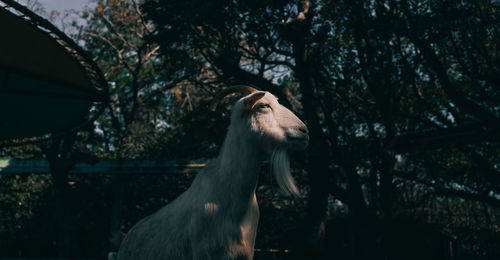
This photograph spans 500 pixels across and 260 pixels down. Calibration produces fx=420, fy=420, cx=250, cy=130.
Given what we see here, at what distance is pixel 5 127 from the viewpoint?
17.1 feet

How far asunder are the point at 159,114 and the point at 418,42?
14.8 meters

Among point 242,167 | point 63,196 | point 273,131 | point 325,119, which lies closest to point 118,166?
point 63,196

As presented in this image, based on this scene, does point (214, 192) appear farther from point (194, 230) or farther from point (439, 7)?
point (439, 7)

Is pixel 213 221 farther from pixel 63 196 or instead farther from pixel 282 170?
pixel 63 196

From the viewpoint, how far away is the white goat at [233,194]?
9.37 feet

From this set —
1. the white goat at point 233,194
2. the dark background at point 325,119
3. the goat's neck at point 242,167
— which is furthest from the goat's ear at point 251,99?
the dark background at point 325,119

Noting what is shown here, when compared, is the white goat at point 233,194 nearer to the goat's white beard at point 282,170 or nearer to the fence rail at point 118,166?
the goat's white beard at point 282,170

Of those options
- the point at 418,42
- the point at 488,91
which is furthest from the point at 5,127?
the point at 488,91

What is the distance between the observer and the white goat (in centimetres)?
286

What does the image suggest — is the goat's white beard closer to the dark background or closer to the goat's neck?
the goat's neck

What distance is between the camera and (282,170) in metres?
2.98

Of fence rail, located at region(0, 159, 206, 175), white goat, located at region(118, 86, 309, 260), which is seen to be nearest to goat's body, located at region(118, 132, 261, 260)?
white goat, located at region(118, 86, 309, 260)

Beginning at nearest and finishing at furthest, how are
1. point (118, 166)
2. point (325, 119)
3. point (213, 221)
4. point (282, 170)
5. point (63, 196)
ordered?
point (213, 221) → point (282, 170) → point (325, 119) → point (118, 166) → point (63, 196)

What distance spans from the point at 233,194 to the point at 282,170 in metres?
0.39
